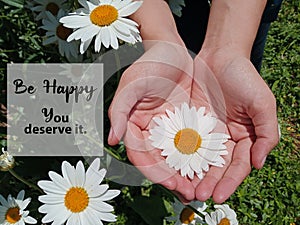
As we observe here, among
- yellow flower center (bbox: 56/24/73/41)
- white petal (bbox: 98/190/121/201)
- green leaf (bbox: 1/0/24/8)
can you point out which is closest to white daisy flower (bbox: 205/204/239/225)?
white petal (bbox: 98/190/121/201)

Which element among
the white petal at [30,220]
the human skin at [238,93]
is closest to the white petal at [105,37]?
the human skin at [238,93]

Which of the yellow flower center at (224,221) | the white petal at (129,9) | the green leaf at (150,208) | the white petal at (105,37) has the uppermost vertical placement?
the white petal at (129,9)

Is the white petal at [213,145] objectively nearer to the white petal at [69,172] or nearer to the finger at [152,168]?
the finger at [152,168]

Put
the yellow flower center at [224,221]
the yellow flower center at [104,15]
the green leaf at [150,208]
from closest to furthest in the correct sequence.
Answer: the yellow flower center at [104,15], the yellow flower center at [224,221], the green leaf at [150,208]

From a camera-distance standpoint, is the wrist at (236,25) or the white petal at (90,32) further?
the wrist at (236,25)

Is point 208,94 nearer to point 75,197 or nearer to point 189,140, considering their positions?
point 189,140

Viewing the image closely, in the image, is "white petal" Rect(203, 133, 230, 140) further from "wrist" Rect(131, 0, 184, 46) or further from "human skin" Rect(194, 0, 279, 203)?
"wrist" Rect(131, 0, 184, 46)
